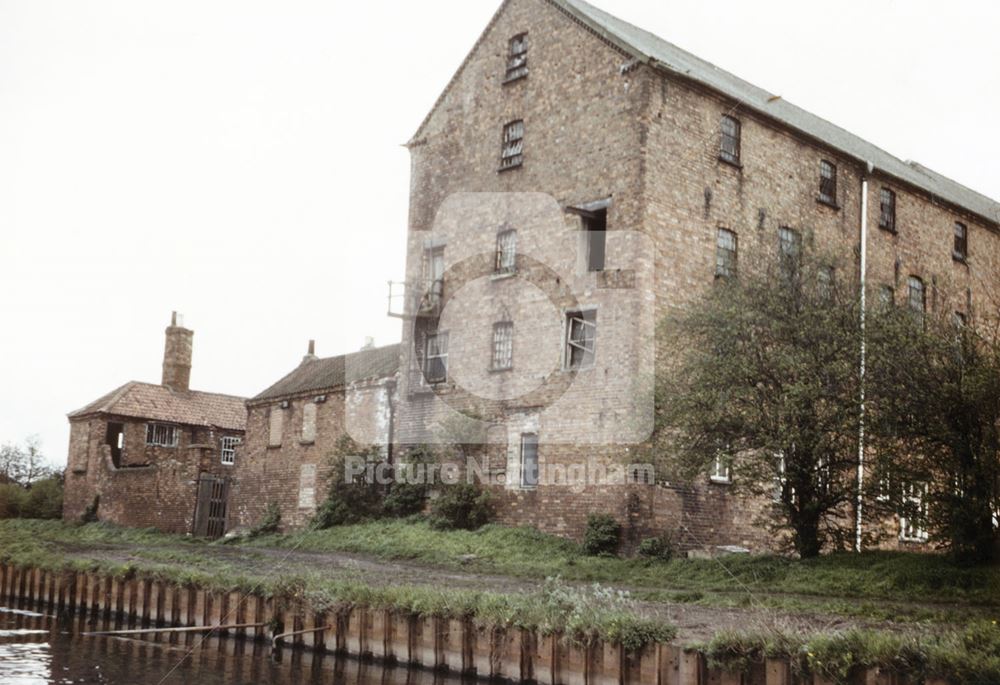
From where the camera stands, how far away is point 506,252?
27281mm

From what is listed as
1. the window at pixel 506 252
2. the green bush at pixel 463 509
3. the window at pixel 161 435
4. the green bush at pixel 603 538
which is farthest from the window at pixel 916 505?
the window at pixel 161 435

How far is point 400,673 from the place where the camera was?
14.0m

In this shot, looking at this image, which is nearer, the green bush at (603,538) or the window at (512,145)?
the green bush at (603,538)

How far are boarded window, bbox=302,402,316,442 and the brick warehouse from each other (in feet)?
0.26

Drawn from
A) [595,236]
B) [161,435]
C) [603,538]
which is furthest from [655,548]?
[161,435]

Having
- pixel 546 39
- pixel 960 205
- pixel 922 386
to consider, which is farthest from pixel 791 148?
pixel 922 386

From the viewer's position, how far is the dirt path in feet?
41.0

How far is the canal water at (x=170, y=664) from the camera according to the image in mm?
13844

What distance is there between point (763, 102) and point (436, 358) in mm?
11385

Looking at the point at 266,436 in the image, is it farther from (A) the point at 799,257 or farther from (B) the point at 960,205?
(B) the point at 960,205

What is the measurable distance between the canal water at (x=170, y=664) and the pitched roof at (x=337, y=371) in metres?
13.9

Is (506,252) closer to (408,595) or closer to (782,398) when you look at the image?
(782,398)

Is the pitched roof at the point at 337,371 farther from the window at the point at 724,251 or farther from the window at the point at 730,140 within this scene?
the window at the point at 730,140

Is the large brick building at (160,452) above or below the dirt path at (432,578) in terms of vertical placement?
above
